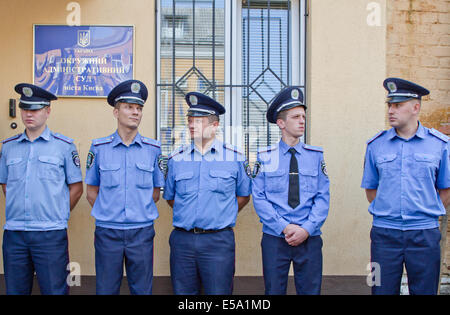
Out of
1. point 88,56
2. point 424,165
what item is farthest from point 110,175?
point 424,165

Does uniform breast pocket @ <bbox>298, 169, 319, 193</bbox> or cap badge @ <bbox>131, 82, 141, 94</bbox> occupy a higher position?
cap badge @ <bbox>131, 82, 141, 94</bbox>

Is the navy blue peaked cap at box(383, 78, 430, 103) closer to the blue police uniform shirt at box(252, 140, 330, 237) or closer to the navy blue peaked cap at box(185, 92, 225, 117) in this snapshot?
the blue police uniform shirt at box(252, 140, 330, 237)

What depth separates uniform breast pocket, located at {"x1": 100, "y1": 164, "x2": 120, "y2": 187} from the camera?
10.8 feet

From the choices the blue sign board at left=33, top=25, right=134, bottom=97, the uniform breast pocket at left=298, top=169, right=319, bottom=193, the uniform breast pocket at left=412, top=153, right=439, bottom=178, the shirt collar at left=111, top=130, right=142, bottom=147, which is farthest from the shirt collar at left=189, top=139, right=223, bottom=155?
the uniform breast pocket at left=412, top=153, right=439, bottom=178

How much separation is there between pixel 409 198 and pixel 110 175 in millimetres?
2286

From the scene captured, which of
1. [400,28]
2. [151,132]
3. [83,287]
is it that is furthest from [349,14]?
[83,287]

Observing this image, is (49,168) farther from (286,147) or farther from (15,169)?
(286,147)

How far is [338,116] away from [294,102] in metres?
1.07

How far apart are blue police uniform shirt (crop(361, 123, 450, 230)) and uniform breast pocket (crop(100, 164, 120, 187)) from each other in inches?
80.1

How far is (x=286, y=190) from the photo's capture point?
336 cm

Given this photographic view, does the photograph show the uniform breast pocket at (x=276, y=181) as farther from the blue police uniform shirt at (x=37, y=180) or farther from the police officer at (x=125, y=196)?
the blue police uniform shirt at (x=37, y=180)

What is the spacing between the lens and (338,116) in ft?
14.2

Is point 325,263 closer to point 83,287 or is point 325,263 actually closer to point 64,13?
point 83,287

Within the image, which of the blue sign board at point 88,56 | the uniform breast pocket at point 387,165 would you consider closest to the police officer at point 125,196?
the blue sign board at point 88,56
